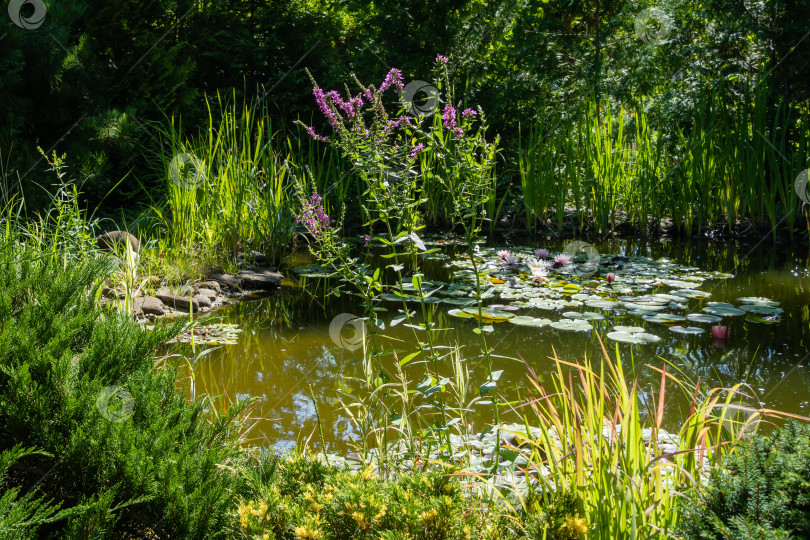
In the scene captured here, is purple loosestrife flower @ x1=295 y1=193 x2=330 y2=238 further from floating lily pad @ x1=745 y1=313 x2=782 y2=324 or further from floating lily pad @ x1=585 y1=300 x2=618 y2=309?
floating lily pad @ x1=745 y1=313 x2=782 y2=324

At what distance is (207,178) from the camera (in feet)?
15.8

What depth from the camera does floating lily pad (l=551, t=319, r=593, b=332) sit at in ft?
10.6

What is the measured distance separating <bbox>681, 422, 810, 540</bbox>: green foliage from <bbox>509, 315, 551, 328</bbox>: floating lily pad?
7.22 ft

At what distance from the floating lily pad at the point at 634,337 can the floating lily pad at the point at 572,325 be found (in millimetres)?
151

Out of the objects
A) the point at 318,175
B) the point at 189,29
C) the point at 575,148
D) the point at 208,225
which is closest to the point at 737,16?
the point at 575,148

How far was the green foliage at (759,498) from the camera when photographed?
986mm

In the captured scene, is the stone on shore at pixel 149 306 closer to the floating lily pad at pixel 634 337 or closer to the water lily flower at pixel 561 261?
the floating lily pad at pixel 634 337

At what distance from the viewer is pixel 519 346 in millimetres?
3170

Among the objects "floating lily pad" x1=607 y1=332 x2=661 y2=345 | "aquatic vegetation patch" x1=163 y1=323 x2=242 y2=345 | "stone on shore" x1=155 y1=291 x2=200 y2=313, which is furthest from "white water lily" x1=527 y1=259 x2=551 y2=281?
"stone on shore" x1=155 y1=291 x2=200 y2=313

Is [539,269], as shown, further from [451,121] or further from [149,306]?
[149,306]

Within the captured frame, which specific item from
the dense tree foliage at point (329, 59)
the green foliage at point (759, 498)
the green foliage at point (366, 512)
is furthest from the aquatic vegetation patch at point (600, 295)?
the dense tree foliage at point (329, 59)

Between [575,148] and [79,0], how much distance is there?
18.5 ft

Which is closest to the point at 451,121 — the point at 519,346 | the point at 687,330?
the point at 519,346

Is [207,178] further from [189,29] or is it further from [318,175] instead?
[189,29]
